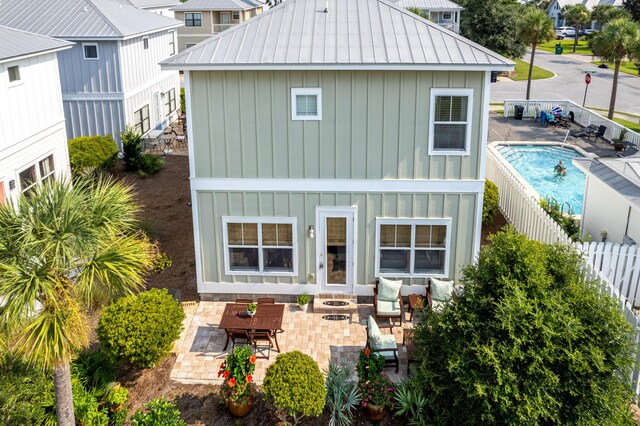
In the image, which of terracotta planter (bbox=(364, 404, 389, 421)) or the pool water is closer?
terracotta planter (bbox=(364, 404, 389, 421))

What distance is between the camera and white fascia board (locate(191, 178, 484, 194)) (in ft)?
43.0

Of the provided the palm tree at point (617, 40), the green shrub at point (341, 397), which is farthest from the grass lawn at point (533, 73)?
the green shrub at point (341, 397)

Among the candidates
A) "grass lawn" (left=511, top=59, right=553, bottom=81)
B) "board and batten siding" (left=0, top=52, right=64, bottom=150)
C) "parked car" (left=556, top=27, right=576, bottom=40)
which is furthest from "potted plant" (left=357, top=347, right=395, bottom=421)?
"parked car" (left=556, top=27, right=576, bottom=40)

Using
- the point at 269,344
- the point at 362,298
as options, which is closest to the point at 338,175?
the point at 362,298

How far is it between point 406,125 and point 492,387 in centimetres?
641

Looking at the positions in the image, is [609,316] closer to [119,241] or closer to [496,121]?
[119,241]

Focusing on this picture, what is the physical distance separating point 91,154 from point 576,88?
124 ft

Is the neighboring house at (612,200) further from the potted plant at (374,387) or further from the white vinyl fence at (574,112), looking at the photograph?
the white vinyl fence at (574,112)

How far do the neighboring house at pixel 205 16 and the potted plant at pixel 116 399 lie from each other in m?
42.7

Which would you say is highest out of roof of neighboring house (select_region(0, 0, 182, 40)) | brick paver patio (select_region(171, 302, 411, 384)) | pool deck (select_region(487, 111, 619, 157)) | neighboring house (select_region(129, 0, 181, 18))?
neighboring house (select_region(129, 0, 181, 18))

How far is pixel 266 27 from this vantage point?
13375mm

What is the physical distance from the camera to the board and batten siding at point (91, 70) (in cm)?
2483

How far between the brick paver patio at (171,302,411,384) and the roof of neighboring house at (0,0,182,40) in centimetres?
1597

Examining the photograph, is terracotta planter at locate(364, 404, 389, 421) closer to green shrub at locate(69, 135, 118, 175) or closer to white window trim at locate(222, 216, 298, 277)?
white window trim at locate(222, 216, 298, 277)
